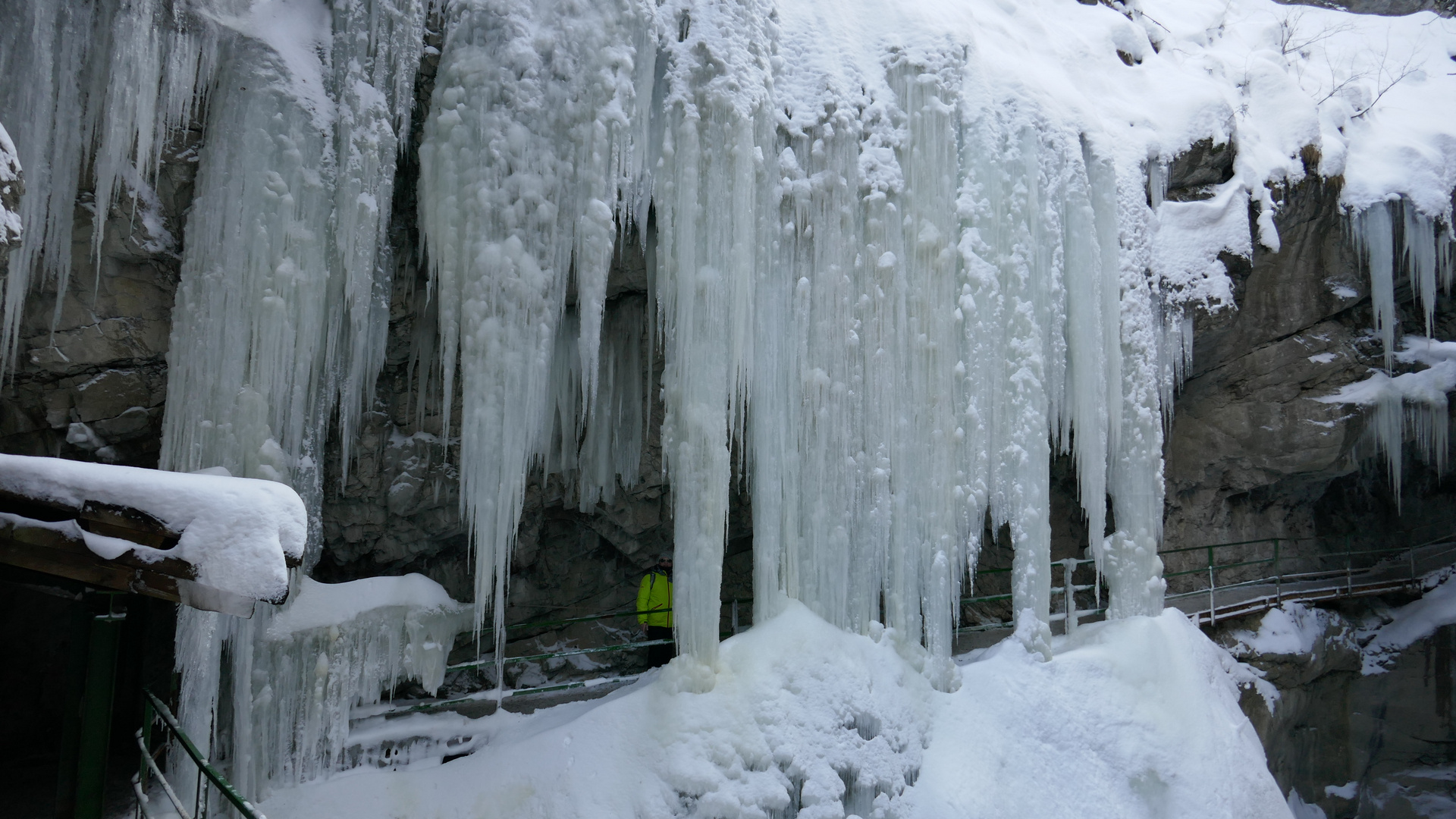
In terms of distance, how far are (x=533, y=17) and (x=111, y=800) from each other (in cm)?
586

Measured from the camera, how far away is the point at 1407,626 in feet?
36.0

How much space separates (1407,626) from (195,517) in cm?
1342

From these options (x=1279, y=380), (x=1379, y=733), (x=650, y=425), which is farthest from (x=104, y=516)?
(x=1379, y=733)

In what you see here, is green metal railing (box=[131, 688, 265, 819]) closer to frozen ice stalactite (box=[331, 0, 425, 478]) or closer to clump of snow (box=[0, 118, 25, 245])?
clump of snow (box=[0, 118, 25, 245])

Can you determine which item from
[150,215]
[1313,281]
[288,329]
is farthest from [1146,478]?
[150,215]

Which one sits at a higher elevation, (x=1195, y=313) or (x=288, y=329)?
(x=1195, y=313)

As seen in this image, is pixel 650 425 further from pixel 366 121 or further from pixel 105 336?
pixel 105 336

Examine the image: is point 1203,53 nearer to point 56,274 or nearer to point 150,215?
point 150,215

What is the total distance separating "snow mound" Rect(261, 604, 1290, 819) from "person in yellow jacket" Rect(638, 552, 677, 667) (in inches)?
Result: 63.5

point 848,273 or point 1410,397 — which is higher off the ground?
point 848,273

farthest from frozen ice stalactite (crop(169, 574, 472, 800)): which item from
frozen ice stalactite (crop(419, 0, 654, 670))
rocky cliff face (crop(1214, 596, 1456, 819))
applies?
rocky cliff face (crop(1214, 596, 1456, 819))

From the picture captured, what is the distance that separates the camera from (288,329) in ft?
17.5

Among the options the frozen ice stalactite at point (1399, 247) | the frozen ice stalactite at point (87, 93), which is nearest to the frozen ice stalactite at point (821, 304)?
the frozen ice stalactite at point (87, 93)

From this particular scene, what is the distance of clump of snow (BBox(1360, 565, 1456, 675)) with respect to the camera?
1073 cm
